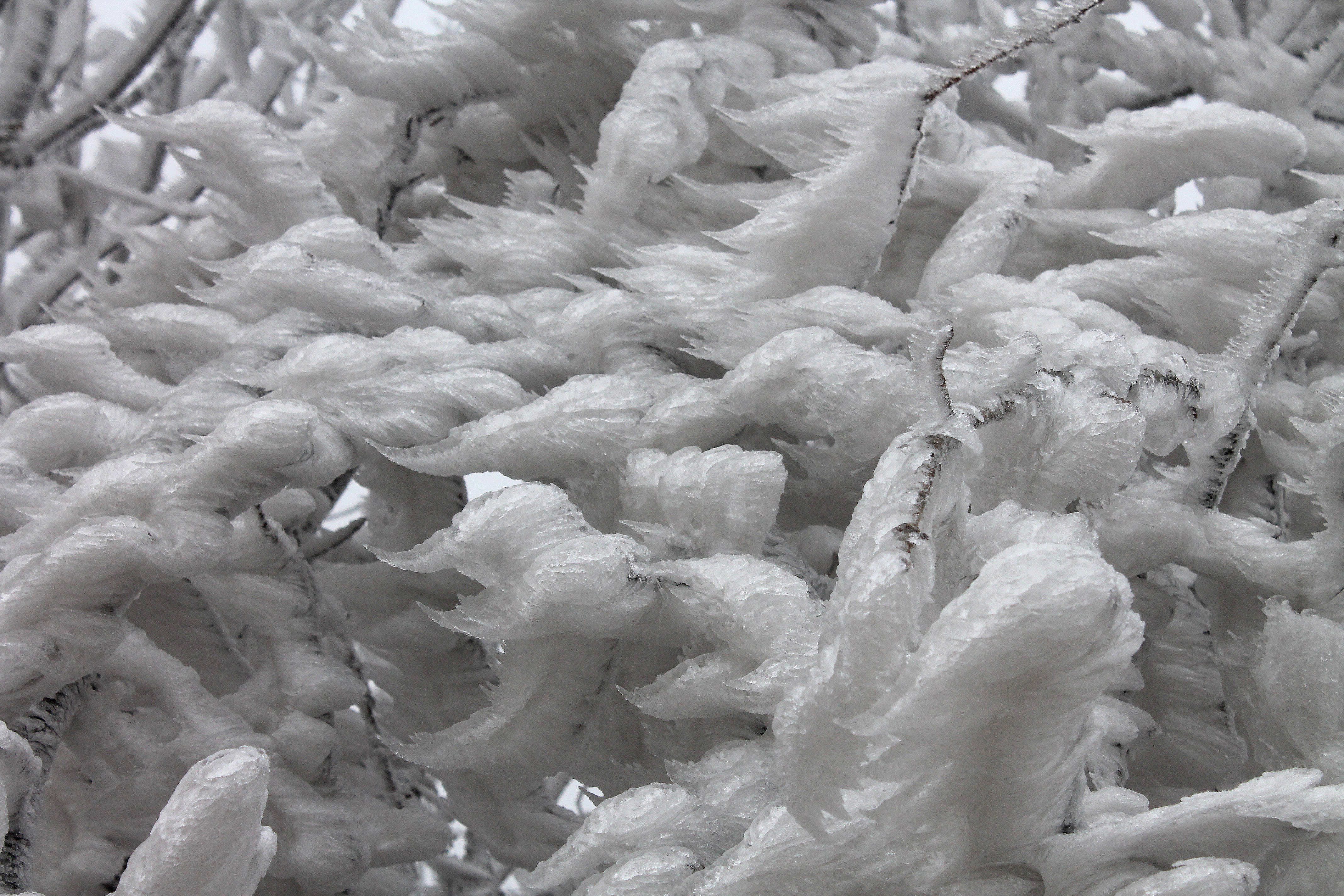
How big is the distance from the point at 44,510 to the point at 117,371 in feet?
0.31

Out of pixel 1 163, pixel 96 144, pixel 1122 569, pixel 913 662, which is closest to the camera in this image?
pixel 913 662

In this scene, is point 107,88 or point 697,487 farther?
point 107,88

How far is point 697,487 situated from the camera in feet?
0.95

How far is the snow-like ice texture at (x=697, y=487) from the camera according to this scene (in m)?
0.21

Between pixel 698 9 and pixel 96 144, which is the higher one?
pixel 698 9

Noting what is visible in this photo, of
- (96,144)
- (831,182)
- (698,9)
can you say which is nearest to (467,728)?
(831,182)

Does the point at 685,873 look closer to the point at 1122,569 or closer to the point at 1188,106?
the point at 1122,569

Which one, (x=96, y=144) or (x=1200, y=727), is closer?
(x=1200, y=727)

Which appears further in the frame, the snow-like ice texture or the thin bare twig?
the thin bare twig

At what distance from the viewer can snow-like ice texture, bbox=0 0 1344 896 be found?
8.4 inches

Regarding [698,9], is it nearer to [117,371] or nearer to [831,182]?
[831,182]

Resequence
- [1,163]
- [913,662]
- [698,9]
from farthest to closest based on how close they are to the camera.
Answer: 1. [1,163]
2. [698,9]
3. [913,662]

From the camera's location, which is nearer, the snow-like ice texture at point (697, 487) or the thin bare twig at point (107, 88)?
the snow-like ice texture at point (697, 487)

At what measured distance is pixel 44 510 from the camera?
11.8 inches
